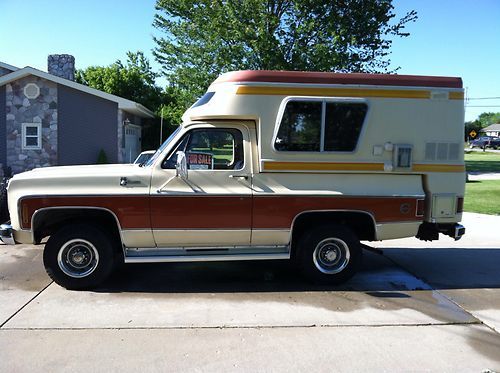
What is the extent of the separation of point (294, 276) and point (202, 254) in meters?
1.45

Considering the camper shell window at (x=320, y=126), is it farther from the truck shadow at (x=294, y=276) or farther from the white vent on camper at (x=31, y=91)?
the white vent on camper at (x=31, y=91)

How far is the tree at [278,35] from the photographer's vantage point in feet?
65.5

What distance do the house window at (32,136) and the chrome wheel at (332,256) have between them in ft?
47.0

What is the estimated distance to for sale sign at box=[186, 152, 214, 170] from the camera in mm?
5809

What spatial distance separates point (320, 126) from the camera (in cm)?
588

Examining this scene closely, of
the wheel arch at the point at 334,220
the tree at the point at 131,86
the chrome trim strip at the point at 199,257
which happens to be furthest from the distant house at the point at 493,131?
the chrome trim strip at the point at 199,257

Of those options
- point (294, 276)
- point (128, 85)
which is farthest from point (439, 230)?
point (128, 85)

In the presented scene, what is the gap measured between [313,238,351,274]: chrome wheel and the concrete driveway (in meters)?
0.28

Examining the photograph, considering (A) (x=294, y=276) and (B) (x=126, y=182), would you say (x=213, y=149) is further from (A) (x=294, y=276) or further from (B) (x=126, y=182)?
(A) (x=294, y=276)

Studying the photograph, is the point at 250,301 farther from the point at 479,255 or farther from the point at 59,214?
the point at 479,255

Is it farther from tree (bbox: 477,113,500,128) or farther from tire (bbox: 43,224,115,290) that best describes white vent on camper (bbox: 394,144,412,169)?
tree (bbox: 477,113,500,128)

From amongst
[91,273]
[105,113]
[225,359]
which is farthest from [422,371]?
[105,113]

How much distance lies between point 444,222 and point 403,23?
19.9 metres

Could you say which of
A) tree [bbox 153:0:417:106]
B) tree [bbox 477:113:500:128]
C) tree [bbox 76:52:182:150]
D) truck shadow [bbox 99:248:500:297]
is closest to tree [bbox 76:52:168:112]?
tree [bbox 76:52:182:150]
